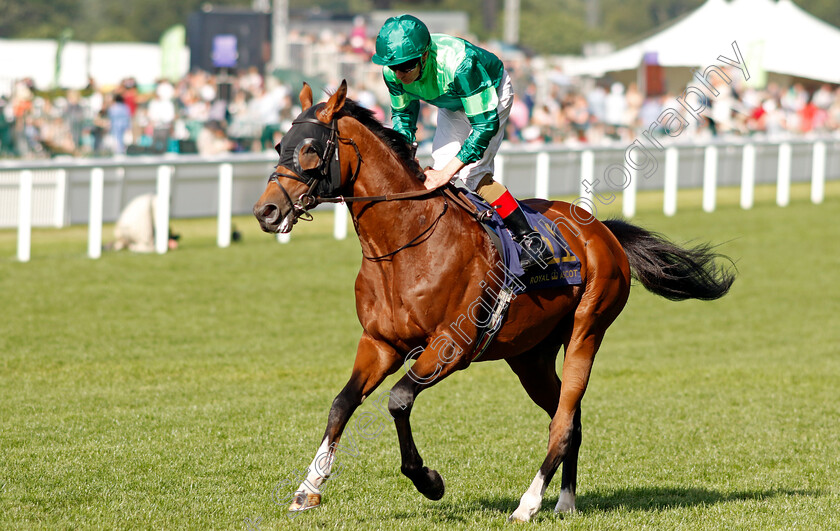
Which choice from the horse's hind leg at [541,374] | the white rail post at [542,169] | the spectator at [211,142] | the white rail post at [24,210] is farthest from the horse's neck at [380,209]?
the spectator at [211,142]

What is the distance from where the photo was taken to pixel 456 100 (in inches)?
186

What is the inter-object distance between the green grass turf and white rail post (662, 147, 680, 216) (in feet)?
10.2

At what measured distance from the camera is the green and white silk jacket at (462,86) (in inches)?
180

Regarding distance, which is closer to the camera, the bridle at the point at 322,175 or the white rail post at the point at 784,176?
the bridle at the point at 322,175

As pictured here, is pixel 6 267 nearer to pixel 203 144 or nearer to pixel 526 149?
pixel 203 144

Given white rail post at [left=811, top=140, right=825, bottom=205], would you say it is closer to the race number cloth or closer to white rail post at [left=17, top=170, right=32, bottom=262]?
white rail post at [left=17, top=170, right=32, bottom=262]

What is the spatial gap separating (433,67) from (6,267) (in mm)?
7807

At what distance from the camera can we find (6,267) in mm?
11039

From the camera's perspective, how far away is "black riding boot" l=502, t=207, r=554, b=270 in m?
4.81

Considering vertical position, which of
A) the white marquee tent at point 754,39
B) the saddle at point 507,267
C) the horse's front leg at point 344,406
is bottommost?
the horse's front leg at point 344,406

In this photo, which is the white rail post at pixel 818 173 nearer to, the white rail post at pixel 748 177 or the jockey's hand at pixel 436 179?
the white rail post at pixel 748 177

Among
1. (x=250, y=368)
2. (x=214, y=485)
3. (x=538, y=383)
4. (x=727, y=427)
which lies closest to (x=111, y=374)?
(x=250, y=368)

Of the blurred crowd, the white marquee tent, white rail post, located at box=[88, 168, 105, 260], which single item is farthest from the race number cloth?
the blurred crowd

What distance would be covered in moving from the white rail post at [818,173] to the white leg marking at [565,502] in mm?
15039
